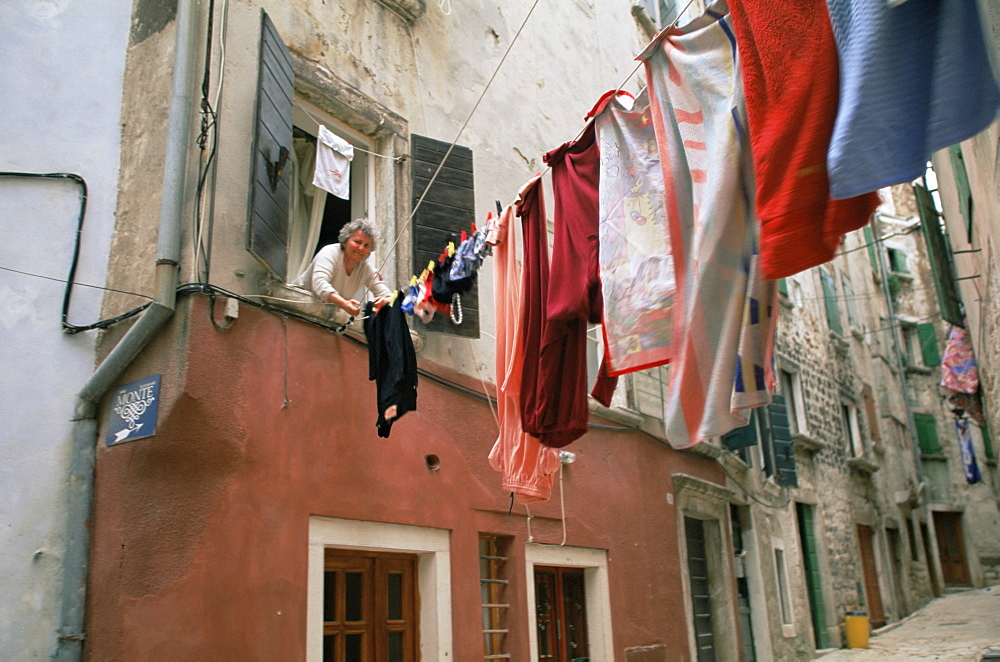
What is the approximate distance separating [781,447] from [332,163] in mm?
9493

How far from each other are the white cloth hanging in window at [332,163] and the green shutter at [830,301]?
1357cm

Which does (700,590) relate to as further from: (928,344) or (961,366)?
(928,344)

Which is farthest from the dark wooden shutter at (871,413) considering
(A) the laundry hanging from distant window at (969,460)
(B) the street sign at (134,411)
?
(B) the street sign at (134,411)

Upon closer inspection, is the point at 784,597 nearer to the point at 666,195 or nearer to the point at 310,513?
the point at 310,513

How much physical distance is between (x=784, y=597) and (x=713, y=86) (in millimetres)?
10878

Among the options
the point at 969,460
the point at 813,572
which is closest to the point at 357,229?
the point at 813,572

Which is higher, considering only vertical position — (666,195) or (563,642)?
(666,195)

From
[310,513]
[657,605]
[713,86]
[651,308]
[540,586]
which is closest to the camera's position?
[713,86]

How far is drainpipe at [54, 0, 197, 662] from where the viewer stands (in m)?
4.68

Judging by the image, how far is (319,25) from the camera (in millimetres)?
6828

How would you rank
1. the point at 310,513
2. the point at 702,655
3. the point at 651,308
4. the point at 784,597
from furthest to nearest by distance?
the point at 784,597
the point at 702,655
the point at 310,513
the point at 651,308

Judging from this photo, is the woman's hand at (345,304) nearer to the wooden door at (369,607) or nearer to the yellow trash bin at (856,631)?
the wooden door at (369,607)

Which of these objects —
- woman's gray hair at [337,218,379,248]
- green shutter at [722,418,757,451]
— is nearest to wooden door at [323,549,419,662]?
woman's gray hair at [337,218,379,248]

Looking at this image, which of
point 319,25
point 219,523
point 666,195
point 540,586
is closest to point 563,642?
point 540,586
